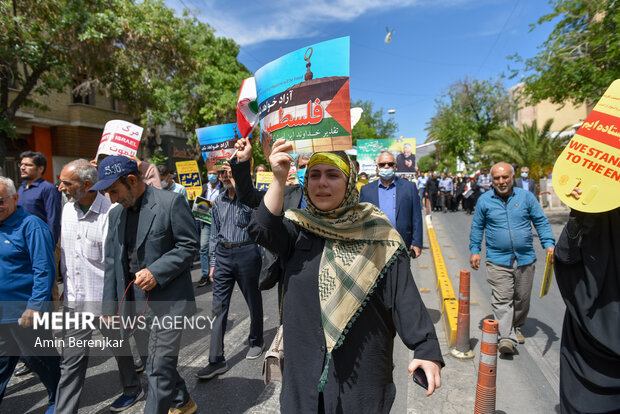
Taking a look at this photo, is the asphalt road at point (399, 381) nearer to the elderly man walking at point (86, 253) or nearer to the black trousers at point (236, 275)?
the elderly man walking at point (86, 253)

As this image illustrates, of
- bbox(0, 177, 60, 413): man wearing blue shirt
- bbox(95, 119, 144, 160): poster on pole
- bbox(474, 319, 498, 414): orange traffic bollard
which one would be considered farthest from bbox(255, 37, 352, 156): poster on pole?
bbox(95, 119, 144, 160): poster on pole

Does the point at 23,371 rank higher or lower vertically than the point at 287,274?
lower

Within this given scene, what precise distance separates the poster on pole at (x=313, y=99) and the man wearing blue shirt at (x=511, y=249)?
2972 millimetres

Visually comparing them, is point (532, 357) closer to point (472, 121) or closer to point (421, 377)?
point (421, 377)

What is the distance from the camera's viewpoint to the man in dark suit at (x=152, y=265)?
9.14ft

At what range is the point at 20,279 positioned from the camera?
3.06m

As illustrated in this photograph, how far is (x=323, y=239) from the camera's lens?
1.99 meters

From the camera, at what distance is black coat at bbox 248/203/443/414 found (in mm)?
1847

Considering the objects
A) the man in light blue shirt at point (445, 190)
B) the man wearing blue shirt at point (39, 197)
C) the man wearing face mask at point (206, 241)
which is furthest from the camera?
the man in light blue shirt at point (445, 190)

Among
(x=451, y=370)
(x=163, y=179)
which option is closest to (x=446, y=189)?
(x=163, y=179)

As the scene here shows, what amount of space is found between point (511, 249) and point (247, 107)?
3.32 meters

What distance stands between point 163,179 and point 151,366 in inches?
210

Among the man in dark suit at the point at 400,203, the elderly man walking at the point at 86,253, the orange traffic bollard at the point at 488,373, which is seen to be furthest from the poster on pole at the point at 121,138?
the orange traffic bollard at the point at 488,373

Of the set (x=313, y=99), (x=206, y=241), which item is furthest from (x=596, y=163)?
(x=206, y=241)
